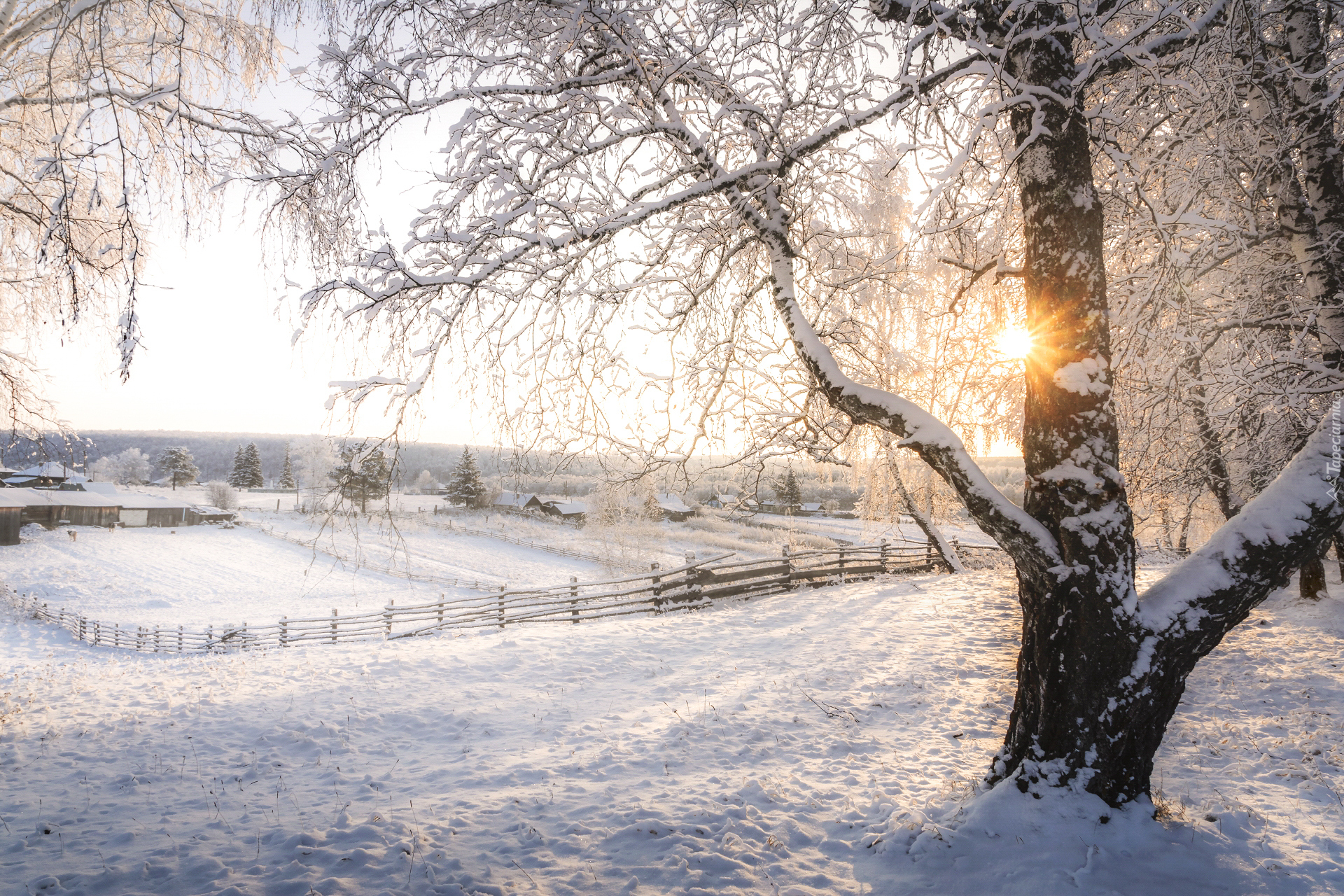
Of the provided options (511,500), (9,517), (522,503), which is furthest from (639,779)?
(511,500)

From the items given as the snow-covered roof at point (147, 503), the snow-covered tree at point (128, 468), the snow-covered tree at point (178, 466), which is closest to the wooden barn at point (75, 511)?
the snow-covered roof at point (147, 503)

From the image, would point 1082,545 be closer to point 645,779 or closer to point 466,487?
point 645,779

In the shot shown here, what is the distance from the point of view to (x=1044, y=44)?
11.2 feet

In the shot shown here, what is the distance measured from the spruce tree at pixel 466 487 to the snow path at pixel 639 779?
151ft

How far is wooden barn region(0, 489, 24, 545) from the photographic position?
33031 millimetres

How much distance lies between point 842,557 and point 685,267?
549 inches

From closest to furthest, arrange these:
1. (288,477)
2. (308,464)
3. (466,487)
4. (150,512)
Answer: (150,512), (466,487), (308,464), (288,477)

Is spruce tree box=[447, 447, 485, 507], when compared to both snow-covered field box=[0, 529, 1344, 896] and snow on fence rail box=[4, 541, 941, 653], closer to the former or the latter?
snow on fence rail box=[4, 541, 941, 653]

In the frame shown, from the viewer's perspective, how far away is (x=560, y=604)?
42.1ft

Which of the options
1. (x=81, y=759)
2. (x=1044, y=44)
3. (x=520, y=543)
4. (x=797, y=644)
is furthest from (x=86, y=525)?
(x=1044, y=44)

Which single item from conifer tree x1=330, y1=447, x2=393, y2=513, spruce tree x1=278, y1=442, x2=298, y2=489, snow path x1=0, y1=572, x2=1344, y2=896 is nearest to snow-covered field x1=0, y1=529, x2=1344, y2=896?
snow path x1=0, y1=572, x2=1344, y2=896

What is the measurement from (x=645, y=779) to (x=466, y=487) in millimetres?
54674

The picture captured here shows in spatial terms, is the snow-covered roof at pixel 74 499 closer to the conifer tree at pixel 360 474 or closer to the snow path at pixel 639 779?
the snow path at pixel 639 779

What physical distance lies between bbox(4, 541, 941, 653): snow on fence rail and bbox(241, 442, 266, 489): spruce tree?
5764 centimetres
